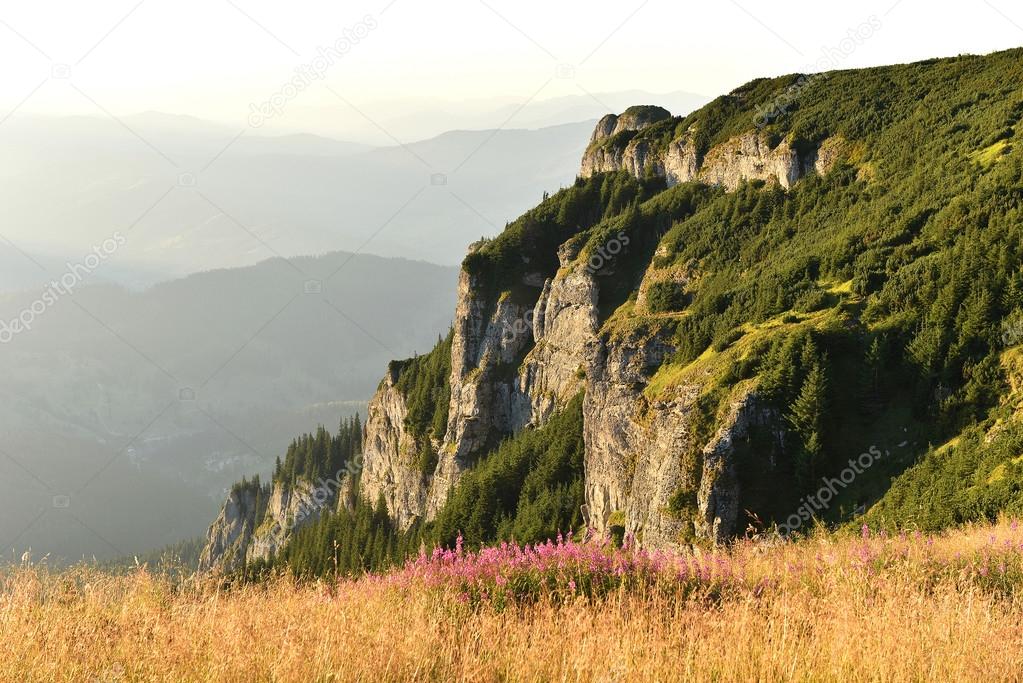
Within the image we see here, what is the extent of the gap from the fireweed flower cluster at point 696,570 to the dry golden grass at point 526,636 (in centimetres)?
13

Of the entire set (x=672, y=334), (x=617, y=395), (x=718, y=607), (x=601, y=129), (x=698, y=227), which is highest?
(x=601, y=129)

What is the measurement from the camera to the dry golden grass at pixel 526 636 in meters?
5.55

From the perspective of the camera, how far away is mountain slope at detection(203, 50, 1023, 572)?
110 feet

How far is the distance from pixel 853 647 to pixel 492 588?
14.8ft

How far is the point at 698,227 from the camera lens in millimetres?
79062

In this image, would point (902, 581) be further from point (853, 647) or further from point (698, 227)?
point (698, 227)

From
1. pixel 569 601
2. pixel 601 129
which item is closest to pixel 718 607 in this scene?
pixel 569 601

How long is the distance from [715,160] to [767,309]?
4965 cm
